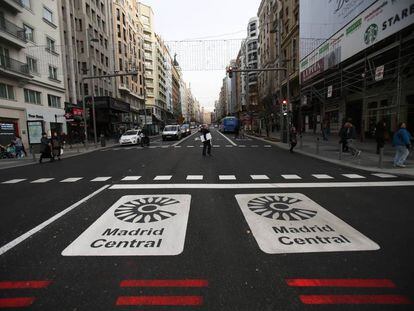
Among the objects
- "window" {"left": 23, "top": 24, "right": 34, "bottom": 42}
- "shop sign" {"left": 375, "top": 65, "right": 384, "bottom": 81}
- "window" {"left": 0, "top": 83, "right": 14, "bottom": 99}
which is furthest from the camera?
"window" {"left": 23, "top": 24, "right": 34, "bottom": 42}

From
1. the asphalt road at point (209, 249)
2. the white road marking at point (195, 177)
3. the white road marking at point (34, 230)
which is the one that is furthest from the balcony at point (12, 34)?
the white road marking at point (34, 230)

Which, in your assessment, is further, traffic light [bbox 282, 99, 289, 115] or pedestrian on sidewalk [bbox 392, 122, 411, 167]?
traffic light [bbox 282, 99, 289, 115]

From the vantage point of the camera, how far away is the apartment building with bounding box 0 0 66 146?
2362cm

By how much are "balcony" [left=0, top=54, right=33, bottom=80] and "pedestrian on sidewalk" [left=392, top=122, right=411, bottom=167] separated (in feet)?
86.0

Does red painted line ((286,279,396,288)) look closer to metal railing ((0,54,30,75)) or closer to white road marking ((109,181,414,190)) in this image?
white road marking ((109,181,414,190))

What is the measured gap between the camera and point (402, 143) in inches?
411

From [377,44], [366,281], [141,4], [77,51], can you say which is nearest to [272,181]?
[366,281]

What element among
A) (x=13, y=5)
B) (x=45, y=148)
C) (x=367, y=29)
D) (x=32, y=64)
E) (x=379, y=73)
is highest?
(x=13, y=5)

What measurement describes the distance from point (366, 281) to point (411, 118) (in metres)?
18.4

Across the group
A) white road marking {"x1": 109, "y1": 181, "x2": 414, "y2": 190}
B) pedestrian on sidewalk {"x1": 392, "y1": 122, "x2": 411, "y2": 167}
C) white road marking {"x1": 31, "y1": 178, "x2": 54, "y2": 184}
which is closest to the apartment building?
white road marking {"x1": 31, "y1": 178, "x2": 54, "y2": 184}

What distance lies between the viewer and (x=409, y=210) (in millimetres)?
5730

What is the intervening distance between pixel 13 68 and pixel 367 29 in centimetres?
2653

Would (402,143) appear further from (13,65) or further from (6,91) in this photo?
(13,65)

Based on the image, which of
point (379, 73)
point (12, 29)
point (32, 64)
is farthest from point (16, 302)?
point (32, 64)
